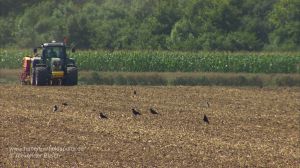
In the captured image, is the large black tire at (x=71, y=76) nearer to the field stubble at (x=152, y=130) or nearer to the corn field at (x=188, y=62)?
the field stubble at (x=152, y=130)

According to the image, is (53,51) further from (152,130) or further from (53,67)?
(152,130)

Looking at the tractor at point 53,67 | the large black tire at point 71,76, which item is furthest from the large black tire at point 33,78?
the large black tire at point 71,76

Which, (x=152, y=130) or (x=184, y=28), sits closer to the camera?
(x=152, y=130)

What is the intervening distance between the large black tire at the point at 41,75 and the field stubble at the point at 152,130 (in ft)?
10.8

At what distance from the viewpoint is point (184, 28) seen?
70875 mm

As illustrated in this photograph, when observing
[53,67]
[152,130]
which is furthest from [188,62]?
[152,130]

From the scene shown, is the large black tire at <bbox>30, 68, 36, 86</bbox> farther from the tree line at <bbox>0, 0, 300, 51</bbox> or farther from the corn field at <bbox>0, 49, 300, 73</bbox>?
the tree line at <bbox>0, 0, 300, 51</bbox>

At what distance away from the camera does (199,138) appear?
19.5 meters

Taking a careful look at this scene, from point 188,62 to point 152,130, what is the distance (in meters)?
37.7

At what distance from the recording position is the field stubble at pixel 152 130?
16156 mm

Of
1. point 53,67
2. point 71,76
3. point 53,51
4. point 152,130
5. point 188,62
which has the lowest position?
point 188,62

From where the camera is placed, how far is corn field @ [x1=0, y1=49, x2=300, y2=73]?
56969 millimetres

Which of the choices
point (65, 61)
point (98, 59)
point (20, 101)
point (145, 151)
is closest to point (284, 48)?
point (98, 59)

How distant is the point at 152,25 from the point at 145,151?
54.8 m
